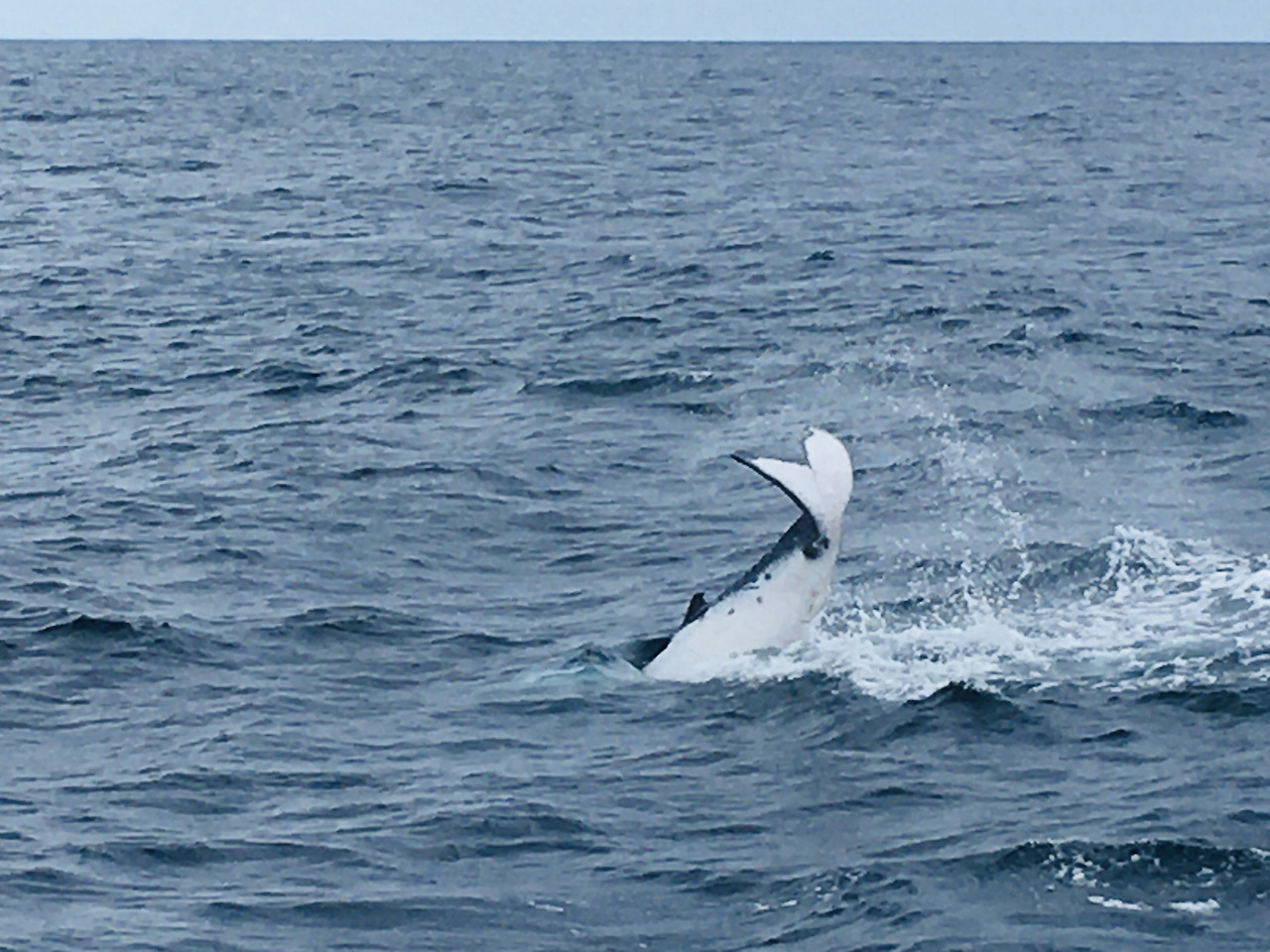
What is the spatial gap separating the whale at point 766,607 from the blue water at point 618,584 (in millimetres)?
266

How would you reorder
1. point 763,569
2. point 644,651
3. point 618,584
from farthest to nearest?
1. point 618,584
2. point 644,651
3. point 763,569

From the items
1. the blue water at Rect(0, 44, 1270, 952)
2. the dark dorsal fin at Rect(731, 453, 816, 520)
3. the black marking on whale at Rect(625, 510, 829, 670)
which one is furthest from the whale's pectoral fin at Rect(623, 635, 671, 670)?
the dark dorsal fin at Rect(731, 453, 816, 520)

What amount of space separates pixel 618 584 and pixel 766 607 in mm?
2994

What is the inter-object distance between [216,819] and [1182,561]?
8.70m

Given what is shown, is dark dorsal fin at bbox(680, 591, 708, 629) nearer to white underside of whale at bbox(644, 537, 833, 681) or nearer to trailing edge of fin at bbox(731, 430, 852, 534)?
white underside of whale at bbox(644, 537, 833, 681)

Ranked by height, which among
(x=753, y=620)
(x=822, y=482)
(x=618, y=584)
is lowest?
(x=618, y=584)

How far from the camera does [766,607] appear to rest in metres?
15.7

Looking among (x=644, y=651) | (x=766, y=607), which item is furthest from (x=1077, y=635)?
(x=644, y=651)

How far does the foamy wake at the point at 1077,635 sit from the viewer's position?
15438mm

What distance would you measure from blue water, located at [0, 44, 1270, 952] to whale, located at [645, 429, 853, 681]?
0.87ft

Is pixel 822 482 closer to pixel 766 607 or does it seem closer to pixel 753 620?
pixel 766 607

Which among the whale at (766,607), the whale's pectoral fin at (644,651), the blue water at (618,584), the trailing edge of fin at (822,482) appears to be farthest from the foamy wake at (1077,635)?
the trailing edge of fin at (822,482)

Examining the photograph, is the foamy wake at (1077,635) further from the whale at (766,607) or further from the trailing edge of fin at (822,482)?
the trailing edge of fin at (822,482)

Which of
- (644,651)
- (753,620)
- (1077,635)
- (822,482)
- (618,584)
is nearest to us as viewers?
(822,482)
